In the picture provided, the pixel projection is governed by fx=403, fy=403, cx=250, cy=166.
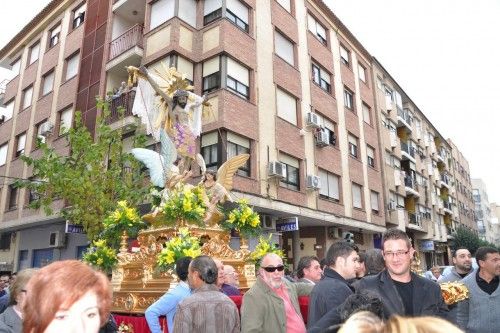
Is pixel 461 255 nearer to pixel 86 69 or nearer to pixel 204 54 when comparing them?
pixel 204 54

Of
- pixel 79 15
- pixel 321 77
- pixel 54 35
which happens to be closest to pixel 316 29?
pixel 321 77

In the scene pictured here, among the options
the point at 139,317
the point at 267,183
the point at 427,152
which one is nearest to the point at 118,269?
the point at 139,317

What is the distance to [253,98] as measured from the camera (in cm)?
1634

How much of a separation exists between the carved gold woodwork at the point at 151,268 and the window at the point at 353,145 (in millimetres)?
17251

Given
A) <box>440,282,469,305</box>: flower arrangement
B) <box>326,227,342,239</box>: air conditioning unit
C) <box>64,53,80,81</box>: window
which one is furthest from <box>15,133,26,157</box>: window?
<box>440,282,469,305</box>: flower arrangement

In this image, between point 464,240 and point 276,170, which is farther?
point 464,240

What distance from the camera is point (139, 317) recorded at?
18.7 feet

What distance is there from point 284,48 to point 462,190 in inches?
1642

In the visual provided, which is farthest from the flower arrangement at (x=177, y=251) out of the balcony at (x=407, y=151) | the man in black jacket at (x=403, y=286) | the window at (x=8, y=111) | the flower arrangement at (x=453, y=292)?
the balcony at (x=407, y=151)

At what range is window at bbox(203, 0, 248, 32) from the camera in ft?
53.4

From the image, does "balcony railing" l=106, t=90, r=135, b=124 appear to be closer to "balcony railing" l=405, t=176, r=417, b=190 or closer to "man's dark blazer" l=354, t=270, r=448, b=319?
"man's dark blazer" l=354, t=270, r=448, b=319

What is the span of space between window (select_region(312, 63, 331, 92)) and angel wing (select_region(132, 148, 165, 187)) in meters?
15.1

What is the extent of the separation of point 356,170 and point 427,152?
18.1 m

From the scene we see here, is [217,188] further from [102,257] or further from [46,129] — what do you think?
[46,129]
